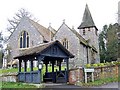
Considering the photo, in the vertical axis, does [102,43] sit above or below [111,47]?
above

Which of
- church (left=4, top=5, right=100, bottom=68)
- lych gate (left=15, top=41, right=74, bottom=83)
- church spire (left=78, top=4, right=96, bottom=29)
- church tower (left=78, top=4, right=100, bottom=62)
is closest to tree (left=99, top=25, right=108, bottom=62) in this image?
church tower (left=78, top=4, right=100, bottom=62)

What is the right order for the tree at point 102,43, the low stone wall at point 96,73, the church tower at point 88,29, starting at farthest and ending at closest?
the tree at point 102,43, the church tower at point 88,29, the low stone wall at point 96,73

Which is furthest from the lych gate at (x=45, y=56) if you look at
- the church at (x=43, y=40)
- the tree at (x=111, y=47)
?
the tree at (x=111, y=47)

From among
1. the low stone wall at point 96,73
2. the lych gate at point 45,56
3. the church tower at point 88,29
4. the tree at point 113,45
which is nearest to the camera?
the lych gate at point 45,56

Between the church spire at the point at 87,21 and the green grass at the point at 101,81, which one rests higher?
the church spire at the point at 87,21

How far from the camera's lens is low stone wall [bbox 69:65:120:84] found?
1864 cm

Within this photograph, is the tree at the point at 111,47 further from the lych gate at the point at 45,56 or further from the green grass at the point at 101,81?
the green grass at the point at 101,81

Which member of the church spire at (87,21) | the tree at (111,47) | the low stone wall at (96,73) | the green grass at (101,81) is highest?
the church spire at (87,21)

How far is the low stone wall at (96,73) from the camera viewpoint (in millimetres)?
18641

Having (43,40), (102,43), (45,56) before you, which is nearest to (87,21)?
(43,40)

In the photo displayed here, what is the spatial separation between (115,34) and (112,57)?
5.20 m

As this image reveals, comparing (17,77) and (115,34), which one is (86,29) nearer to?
(115,34)

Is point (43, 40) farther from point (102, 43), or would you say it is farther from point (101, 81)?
point (102, 43)

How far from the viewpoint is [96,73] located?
1989cm
